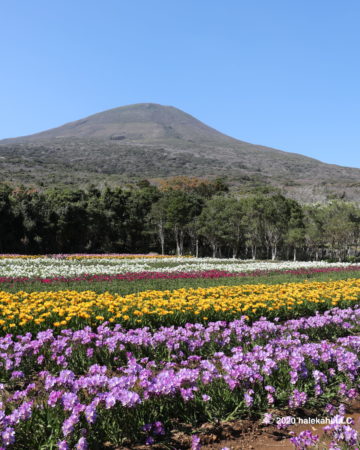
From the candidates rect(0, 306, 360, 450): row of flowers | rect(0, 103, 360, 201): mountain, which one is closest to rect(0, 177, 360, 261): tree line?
rect(0, 306, 360, 450): row of flowers

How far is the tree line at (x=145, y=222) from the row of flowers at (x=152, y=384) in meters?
33.0

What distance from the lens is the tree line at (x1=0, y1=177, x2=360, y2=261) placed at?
119 ft

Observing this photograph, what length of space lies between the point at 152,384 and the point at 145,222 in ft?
139

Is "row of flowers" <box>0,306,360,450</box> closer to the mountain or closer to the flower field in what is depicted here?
the flower field

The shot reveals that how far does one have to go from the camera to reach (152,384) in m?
3.78

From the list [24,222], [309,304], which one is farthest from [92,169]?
[309,304]

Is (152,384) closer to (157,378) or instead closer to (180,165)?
(157,378)

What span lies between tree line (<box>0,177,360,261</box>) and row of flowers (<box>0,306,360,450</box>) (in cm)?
3300

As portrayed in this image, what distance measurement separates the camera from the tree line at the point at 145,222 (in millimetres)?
36219

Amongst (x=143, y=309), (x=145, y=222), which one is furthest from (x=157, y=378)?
(x=145, y=222)

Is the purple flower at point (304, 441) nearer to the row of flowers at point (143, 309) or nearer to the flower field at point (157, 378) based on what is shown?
the flower field at point (157, 378)

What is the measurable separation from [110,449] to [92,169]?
111m

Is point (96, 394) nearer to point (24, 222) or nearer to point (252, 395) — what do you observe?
point (252, 395)

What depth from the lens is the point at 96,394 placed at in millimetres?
3639
